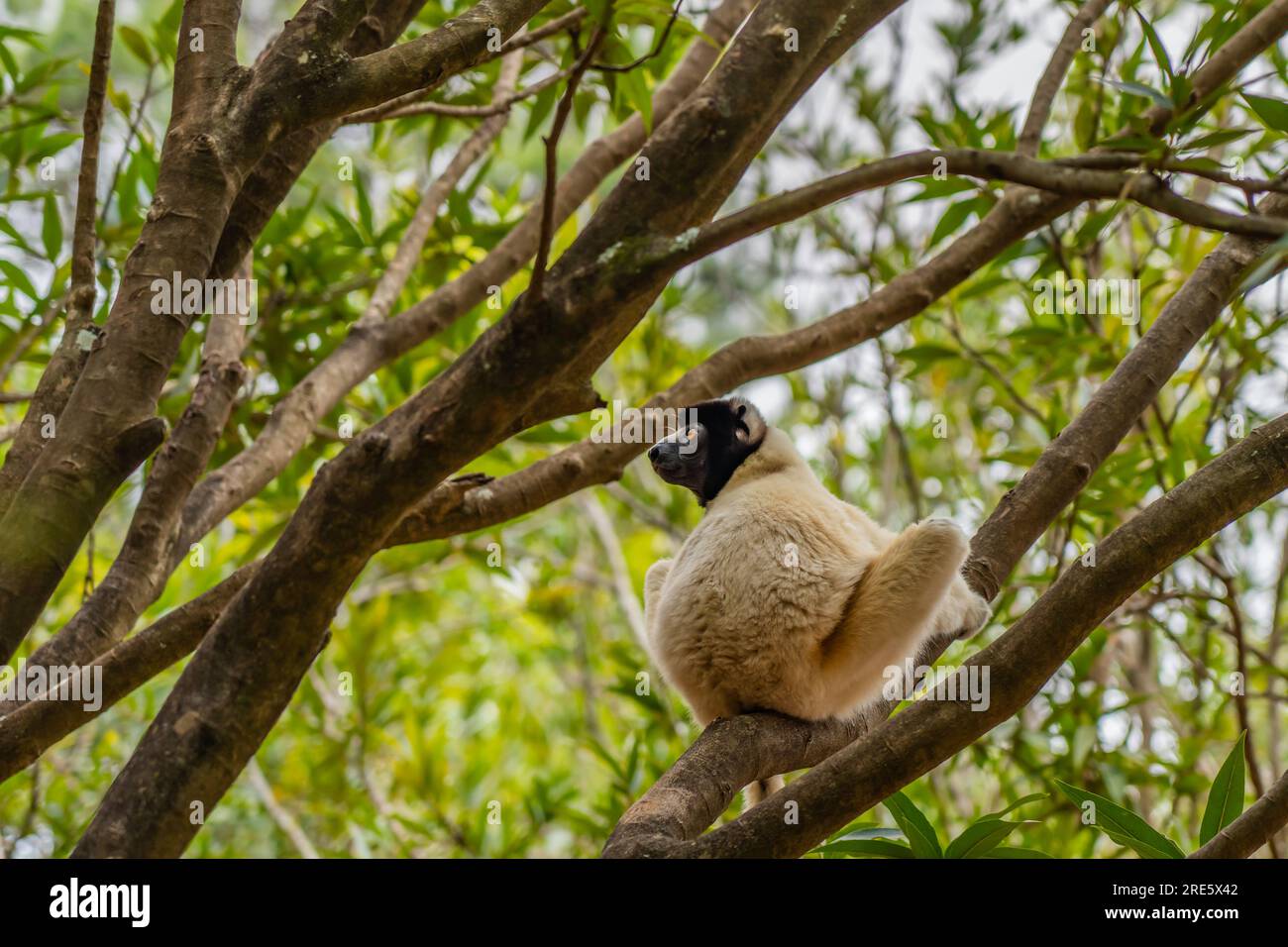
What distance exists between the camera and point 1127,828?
2465 mm

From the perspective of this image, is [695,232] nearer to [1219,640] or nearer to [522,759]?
[1219,640]

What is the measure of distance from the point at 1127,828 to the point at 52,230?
12.2 feet

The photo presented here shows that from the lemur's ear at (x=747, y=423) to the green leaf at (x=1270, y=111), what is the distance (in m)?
1.63

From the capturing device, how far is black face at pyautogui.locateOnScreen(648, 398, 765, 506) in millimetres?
3553

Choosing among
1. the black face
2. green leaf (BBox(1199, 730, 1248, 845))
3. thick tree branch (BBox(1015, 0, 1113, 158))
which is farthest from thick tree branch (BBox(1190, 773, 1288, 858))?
thick tree branch (BBox(1015, 0, 1113, 158))

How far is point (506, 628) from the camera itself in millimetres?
8094

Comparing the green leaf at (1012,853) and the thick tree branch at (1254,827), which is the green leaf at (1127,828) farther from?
the thick tree branch at (1254,827)

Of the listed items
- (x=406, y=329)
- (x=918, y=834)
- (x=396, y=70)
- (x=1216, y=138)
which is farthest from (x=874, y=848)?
(x=406, y=329)

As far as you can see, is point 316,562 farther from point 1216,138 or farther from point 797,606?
point 1216,138

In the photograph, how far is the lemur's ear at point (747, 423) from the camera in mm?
3660
